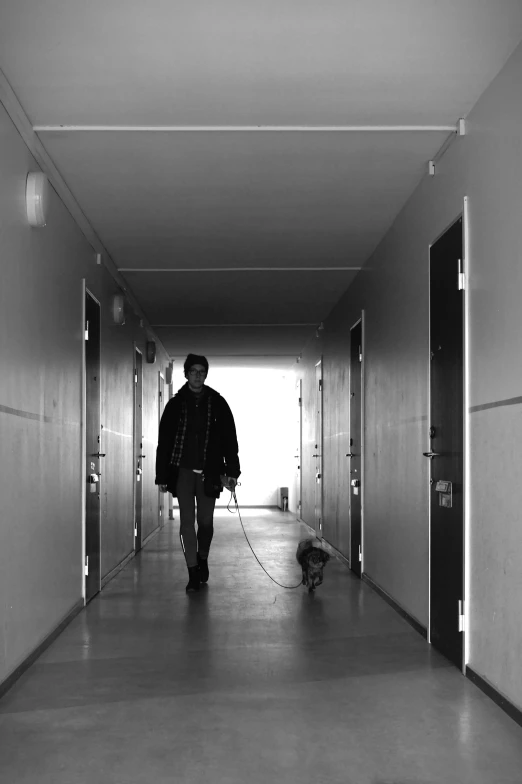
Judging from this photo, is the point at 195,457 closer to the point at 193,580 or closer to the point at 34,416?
the point at 193,580

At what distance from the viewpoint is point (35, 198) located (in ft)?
12.2

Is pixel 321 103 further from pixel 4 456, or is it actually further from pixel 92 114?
pixel 4 456

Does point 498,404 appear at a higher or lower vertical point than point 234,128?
lower

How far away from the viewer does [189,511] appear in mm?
5648

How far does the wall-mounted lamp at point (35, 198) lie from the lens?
3.71 metres

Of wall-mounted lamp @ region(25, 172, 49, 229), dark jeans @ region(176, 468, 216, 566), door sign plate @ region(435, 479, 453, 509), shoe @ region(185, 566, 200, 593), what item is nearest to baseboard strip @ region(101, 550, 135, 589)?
shoe @ region(185, 566, 200, 593)

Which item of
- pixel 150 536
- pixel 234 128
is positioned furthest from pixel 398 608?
pixel 150 536

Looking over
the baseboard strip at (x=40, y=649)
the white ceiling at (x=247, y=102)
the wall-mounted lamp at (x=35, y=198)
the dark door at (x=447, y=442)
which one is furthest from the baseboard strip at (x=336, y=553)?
the wall-mounted lamp at (x=35, y=198)

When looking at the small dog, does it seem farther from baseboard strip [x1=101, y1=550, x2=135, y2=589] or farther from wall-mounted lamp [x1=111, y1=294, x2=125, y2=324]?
wall-mounted lamp [x1=111, y1=294, x2=125, y2=324]

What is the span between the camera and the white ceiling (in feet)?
9.51

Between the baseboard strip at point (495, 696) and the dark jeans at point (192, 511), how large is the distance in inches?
97.8

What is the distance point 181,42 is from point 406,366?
8.03 ft

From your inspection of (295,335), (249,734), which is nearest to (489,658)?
(249,734)

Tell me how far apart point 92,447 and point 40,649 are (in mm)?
1856
